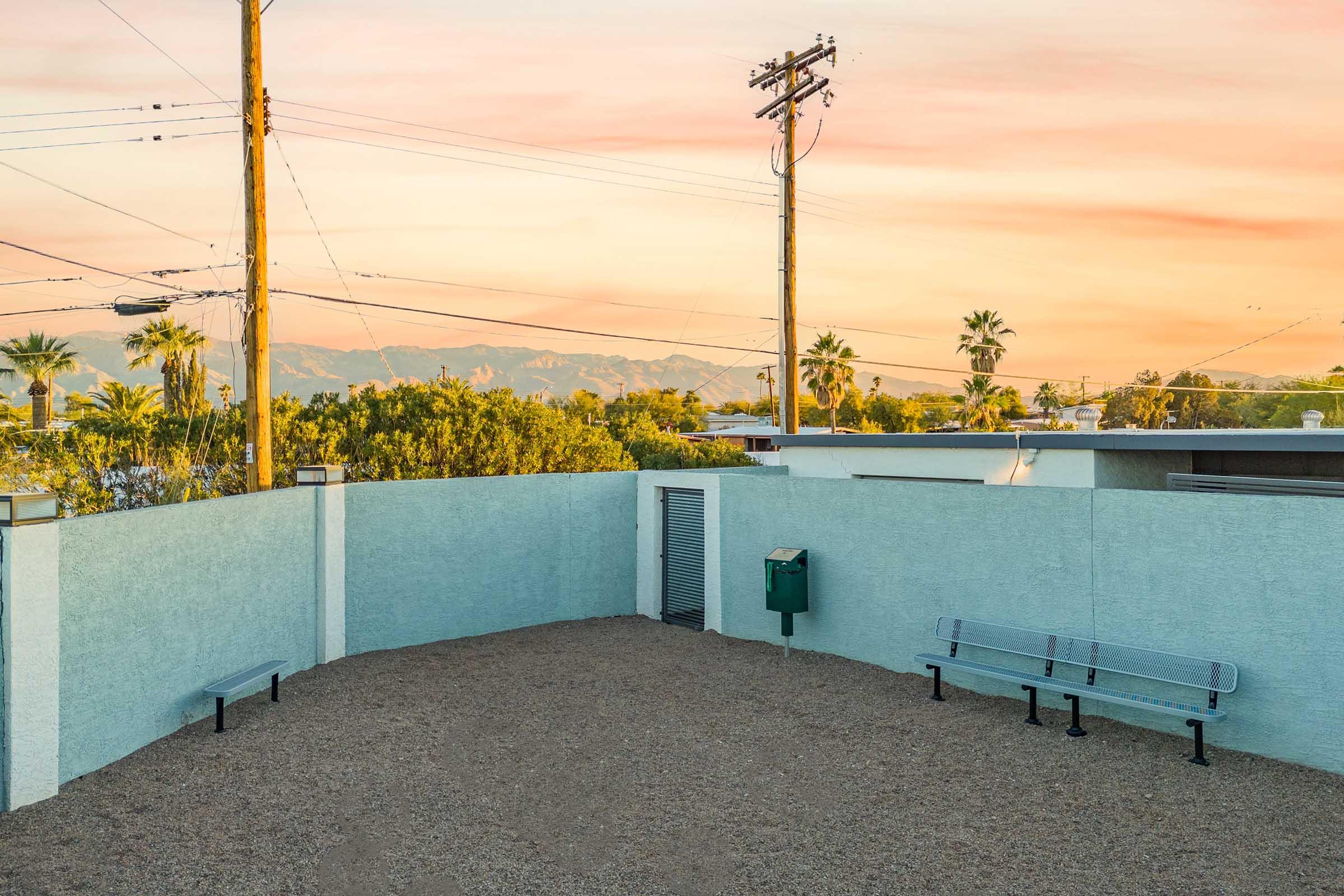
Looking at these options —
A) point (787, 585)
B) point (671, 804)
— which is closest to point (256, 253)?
point (787, 585)

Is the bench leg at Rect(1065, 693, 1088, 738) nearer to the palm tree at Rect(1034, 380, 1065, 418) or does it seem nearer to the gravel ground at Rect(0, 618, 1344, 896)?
the gravel ground at Rect(0, 618, 1344, 896)

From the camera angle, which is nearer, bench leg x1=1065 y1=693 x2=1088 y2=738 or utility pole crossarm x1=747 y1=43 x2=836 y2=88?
bench leg x1=1065 y1=693 x2=1088 y2=738

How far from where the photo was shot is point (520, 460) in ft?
60.4

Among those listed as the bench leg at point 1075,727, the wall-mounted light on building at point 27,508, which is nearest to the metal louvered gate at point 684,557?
the bench leg at point 1075,727

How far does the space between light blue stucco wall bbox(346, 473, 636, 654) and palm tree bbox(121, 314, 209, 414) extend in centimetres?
3372

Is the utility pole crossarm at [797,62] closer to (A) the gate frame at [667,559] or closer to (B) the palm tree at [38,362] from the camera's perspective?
(A) the gate frame at [667,559]

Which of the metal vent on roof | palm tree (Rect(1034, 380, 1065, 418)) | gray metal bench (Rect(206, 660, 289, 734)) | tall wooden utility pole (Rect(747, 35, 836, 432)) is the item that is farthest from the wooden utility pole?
palm tree (Rect(1034, 380, 1065, 418))

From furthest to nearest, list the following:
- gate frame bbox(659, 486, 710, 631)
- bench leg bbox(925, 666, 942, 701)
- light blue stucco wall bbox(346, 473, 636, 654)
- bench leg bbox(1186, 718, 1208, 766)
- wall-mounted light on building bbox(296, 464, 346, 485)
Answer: gate frame bbox(659, 486, 710, 631)
light blue stucco wall bbox(346, 473, 636, 654)
wall-mounted light on building bbox(296, 464, 346, 485)
bench leg bbox(925, 666, 942, 701)
bench leg bbox(1186, 718, 1208, 766)

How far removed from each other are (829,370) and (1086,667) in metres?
49.5

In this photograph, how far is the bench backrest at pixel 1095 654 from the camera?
7.18m

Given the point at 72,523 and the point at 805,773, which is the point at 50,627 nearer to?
the point at 72,523

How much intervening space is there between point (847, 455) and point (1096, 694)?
6.15 metres

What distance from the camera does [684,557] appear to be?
40.8ft

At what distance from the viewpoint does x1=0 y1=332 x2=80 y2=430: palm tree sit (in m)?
37.2
